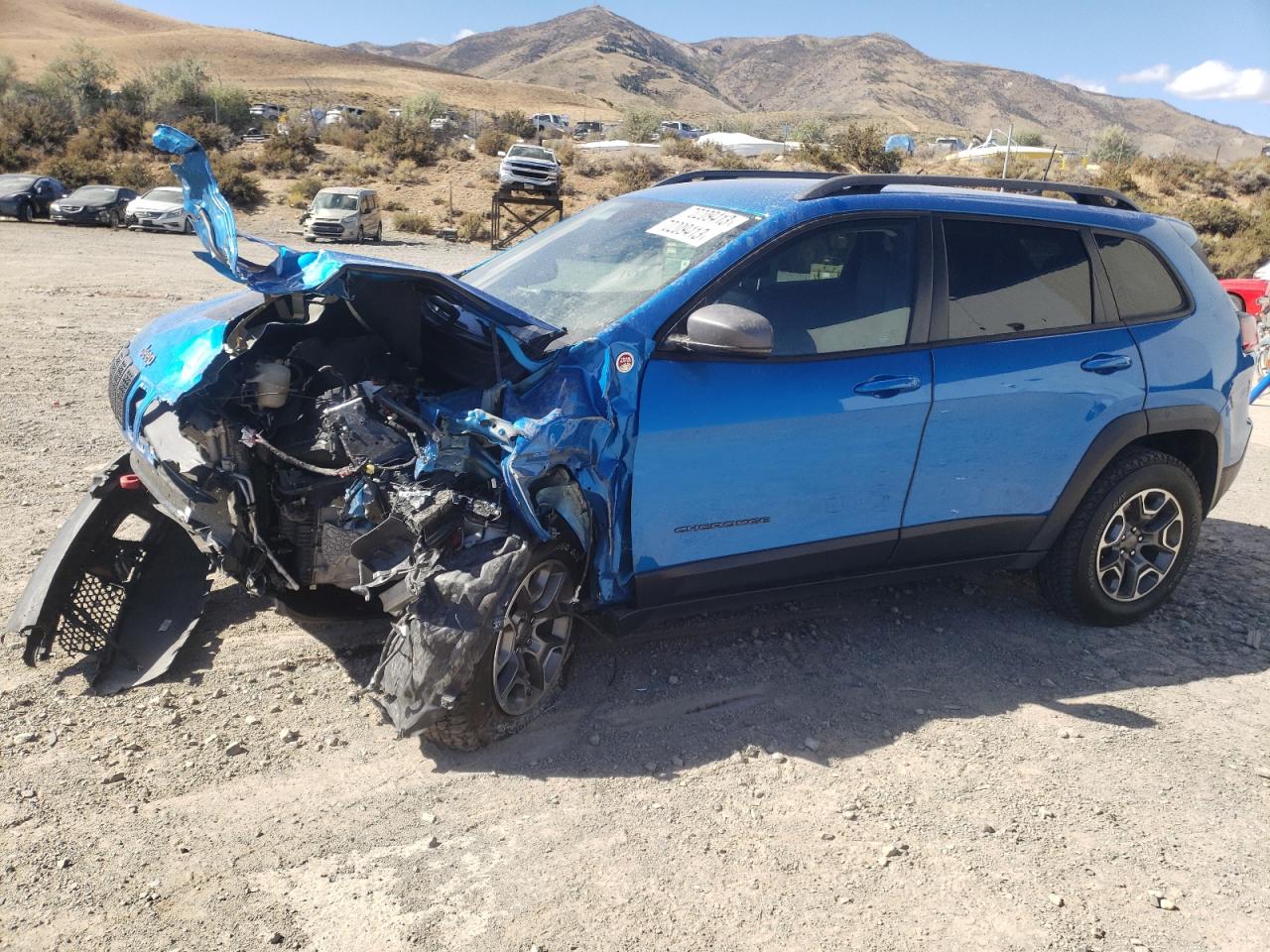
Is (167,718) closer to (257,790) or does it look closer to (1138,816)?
(257,790)

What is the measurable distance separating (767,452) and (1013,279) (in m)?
1.47

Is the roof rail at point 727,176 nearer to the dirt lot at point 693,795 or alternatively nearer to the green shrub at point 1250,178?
the dirt lot at point 693,795

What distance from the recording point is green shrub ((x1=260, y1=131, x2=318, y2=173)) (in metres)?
35.4

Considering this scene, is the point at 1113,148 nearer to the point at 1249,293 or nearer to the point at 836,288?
the point at 1249,293

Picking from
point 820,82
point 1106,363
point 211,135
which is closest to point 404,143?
point 211,135

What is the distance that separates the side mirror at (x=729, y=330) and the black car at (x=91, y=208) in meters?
26.1

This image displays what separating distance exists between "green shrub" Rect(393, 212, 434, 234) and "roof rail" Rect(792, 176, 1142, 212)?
26.0 metres

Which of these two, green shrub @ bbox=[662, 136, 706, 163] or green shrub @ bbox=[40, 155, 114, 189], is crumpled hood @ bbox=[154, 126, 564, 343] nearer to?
green shrub @ bbox=[40, 155, 114, 189]

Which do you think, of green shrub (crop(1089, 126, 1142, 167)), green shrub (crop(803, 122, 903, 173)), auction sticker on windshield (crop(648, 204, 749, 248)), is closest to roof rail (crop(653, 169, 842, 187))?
auction sticker on windshield (crop(648, 204, 749, 248))

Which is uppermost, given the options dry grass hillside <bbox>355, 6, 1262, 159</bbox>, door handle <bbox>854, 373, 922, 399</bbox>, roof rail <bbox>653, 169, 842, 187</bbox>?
dry grass hillside <bbox>355, 6, 1262, 159</bbox>

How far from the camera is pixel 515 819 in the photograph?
10.0ft

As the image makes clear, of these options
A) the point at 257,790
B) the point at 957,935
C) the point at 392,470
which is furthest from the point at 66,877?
the point at 957,935

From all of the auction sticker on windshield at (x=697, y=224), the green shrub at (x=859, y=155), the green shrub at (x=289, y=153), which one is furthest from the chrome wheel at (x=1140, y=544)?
the green shrub at (x=289, y=153)

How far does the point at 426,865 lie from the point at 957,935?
5.06ft
